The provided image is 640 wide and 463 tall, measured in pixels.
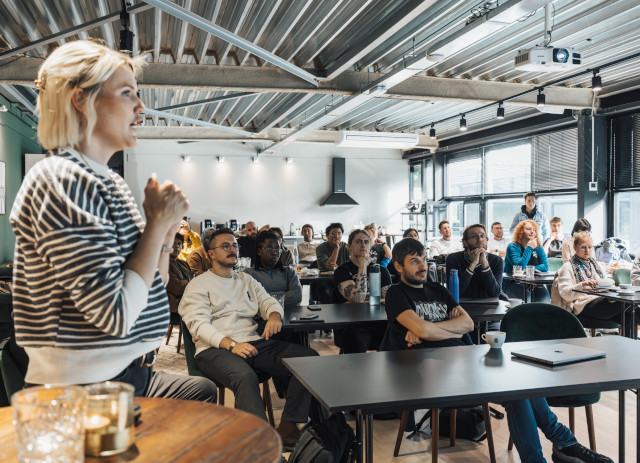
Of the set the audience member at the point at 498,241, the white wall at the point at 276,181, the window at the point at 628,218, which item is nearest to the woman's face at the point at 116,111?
the audience member at the point at 498,241

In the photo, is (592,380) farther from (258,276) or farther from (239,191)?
(239,191)

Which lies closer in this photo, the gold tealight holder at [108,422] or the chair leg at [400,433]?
the gold tealight holder at [108,422]

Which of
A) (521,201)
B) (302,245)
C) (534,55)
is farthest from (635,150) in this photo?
(302,245)

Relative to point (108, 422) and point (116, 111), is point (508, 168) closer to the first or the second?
point (116, 111)

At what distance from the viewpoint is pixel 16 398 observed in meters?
0.90

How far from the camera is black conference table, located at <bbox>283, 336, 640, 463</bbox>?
1812mm

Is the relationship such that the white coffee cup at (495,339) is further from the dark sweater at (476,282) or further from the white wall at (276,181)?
the white wall at (276,181)

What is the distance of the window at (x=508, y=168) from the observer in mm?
10250

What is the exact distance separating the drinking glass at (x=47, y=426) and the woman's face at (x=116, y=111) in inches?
20.6

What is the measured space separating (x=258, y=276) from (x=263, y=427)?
3308mm

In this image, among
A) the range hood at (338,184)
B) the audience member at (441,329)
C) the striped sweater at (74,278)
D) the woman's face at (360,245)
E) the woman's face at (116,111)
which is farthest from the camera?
the range hood at (338,184)

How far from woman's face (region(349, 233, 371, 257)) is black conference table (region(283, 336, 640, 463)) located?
6.83 feet

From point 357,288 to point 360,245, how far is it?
14.1 inches

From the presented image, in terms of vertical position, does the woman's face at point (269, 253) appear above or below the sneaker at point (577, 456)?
above
